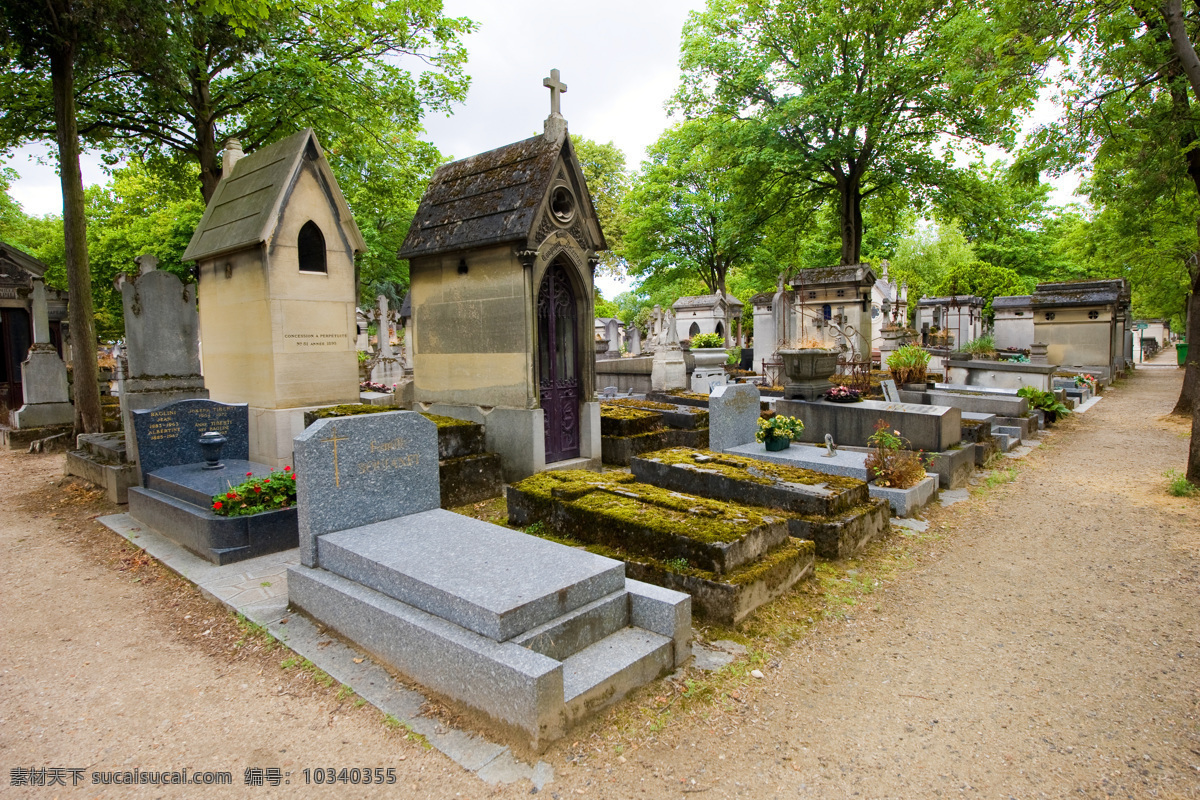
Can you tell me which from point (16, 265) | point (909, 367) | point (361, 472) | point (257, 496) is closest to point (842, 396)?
point (909, 367)

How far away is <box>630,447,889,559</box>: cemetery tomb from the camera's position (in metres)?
5.70

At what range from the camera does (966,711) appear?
135 inches

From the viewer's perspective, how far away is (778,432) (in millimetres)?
8180

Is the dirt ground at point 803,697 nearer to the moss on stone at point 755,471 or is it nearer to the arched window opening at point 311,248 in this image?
the moss on stone at point 755,471

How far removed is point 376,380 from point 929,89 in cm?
1919

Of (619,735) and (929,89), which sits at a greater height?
(929,89)

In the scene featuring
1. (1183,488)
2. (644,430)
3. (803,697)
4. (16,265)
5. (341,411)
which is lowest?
(803,697)

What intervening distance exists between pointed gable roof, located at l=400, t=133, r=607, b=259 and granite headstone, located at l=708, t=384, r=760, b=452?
8.63ft

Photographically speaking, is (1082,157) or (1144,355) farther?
(1144,355)

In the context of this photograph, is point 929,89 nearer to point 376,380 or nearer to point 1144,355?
point 376,380

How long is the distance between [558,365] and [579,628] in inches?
210

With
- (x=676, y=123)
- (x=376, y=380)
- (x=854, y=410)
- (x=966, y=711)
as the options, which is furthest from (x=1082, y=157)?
(x=676, y=123)

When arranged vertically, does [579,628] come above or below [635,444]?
below

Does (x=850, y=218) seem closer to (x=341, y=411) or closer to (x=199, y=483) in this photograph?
(x=341, y=411)
